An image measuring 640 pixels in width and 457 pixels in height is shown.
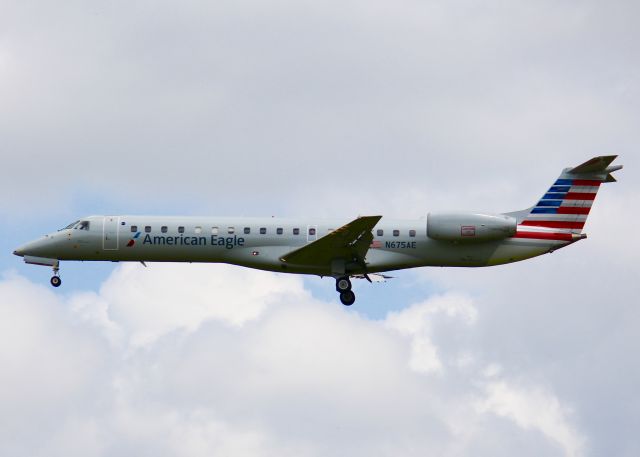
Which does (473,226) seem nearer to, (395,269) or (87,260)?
(395,269)

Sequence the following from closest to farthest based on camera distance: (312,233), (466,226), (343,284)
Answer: (466,226) < (343,284) < (312,233)

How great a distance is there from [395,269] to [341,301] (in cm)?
248

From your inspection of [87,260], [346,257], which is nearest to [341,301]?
[346,257]

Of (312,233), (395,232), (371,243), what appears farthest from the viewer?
(395,232)

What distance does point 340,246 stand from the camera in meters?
47.5

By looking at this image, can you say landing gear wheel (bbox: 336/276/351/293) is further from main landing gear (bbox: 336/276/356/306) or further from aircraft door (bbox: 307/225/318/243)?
aircraft door (bbox: 307/225/318/243)

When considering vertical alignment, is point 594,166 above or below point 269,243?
above

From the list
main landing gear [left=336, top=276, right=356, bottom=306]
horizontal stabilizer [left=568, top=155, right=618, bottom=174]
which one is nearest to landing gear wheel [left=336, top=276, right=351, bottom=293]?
main landing gear [left=336, top=276, right=356, bottom=306]

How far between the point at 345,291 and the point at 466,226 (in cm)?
519

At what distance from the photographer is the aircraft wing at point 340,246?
46.2m

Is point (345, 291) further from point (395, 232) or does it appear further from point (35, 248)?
point (35, 248)

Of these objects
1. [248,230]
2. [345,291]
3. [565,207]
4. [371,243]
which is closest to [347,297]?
[345,291]

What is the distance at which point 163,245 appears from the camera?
4912 centimetres

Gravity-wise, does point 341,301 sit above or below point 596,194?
below
